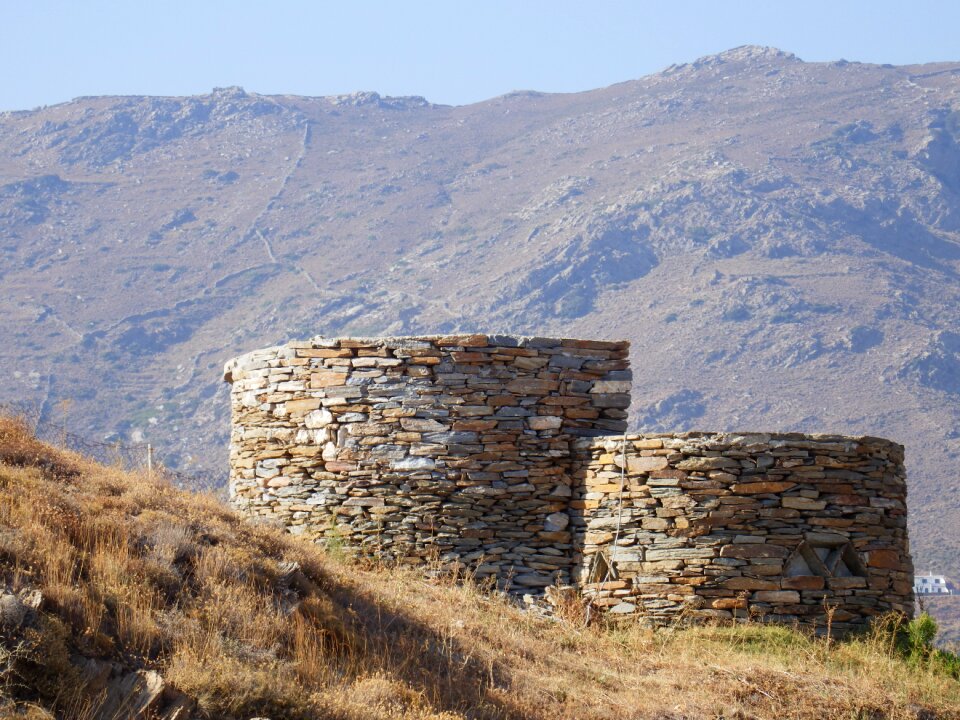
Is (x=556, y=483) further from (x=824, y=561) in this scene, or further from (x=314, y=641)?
(x=314, y=641)

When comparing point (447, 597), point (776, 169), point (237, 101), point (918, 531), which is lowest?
point (918, 531)

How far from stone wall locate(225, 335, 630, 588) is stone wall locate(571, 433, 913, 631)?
2.93 feet

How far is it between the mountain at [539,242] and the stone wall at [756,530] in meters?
38.5

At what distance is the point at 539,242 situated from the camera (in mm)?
105750

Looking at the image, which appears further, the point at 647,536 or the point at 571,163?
the point at 571,163

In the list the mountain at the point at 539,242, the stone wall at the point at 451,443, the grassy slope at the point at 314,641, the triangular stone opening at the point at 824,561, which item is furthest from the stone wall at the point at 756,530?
the mountain at the point at 539,242

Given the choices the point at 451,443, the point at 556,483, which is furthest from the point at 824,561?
the point at 451,443

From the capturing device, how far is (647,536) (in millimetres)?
11227

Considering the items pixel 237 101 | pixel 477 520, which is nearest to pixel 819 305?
pixel 477 520

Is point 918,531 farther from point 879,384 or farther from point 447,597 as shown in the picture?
point 447,597

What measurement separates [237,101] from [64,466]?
508ft

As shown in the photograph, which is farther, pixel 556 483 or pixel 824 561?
pixel 556 483

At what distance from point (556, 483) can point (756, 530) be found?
210 centimetres

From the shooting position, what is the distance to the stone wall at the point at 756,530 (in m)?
11.0
